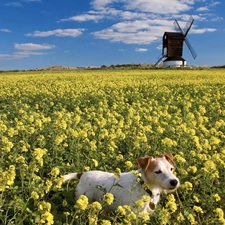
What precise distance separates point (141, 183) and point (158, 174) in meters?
0.29

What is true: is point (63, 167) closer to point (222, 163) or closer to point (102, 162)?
point (102, 162)

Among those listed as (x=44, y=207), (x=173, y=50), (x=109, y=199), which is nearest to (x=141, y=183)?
(x=109, y=199)

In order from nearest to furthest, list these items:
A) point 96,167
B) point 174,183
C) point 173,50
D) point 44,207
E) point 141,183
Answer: point 44,207
point 174,183
point 141,183
point 96,167
point 173,50

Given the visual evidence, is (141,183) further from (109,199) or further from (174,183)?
(109,199)

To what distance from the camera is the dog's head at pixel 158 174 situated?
12.9 feet

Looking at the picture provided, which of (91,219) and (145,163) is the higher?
(145,163)

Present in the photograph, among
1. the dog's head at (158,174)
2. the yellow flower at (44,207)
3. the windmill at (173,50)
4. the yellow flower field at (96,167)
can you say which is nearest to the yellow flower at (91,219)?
the yellow flower field at (96,167)

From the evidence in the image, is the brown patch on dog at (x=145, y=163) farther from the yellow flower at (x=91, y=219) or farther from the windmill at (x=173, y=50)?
the windmill at (x=173, y=50)

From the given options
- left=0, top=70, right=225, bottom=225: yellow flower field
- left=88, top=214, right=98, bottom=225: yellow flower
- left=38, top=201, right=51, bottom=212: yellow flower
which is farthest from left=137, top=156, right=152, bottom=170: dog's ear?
left=38, top=201, right=51, bottom=212: yellow flower

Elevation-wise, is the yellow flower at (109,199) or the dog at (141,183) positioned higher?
the yellow flower at (109,199)

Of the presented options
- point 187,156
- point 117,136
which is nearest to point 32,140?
point 117,136

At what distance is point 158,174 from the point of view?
4.03 metres

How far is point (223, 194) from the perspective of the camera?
4.79 meters

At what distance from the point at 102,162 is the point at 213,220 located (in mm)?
2215
